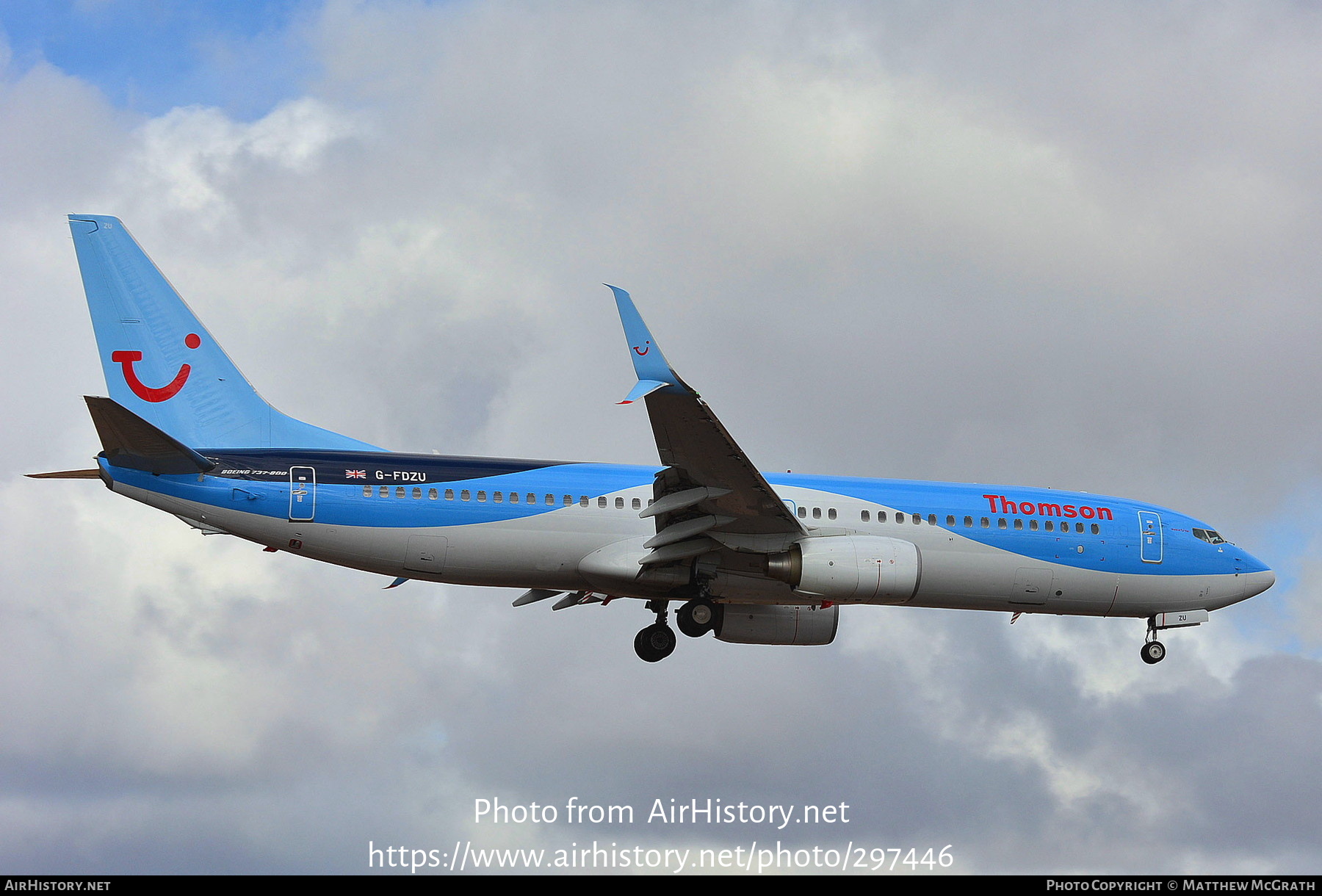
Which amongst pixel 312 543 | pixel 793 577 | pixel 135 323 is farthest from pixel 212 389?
pixel 793 577

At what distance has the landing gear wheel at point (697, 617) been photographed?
91.3ft

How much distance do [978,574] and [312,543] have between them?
44.8ft

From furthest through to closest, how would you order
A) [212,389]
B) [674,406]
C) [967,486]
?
[967,486] → [212,389] → [674,406]

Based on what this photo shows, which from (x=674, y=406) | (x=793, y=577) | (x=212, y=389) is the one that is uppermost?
(x=212, y=389)

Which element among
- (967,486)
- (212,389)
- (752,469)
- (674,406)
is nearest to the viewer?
(674,406)

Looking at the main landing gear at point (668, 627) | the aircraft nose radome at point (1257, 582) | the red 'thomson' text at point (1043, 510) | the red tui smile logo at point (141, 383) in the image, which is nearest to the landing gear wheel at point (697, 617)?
the main landing gear at point (668, 627)

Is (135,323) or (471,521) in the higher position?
(135,323)

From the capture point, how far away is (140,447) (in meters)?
24.4

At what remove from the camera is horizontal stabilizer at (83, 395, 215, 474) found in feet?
77.6

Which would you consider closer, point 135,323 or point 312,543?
point 312,543

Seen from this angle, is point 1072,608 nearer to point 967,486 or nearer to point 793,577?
point 967,486

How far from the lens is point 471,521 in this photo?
26016 millimetres

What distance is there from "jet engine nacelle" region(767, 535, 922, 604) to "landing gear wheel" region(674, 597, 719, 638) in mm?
2184

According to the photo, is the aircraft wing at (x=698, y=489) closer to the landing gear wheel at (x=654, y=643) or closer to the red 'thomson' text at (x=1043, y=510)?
the landing gear wheel at (x=654, y=643)
